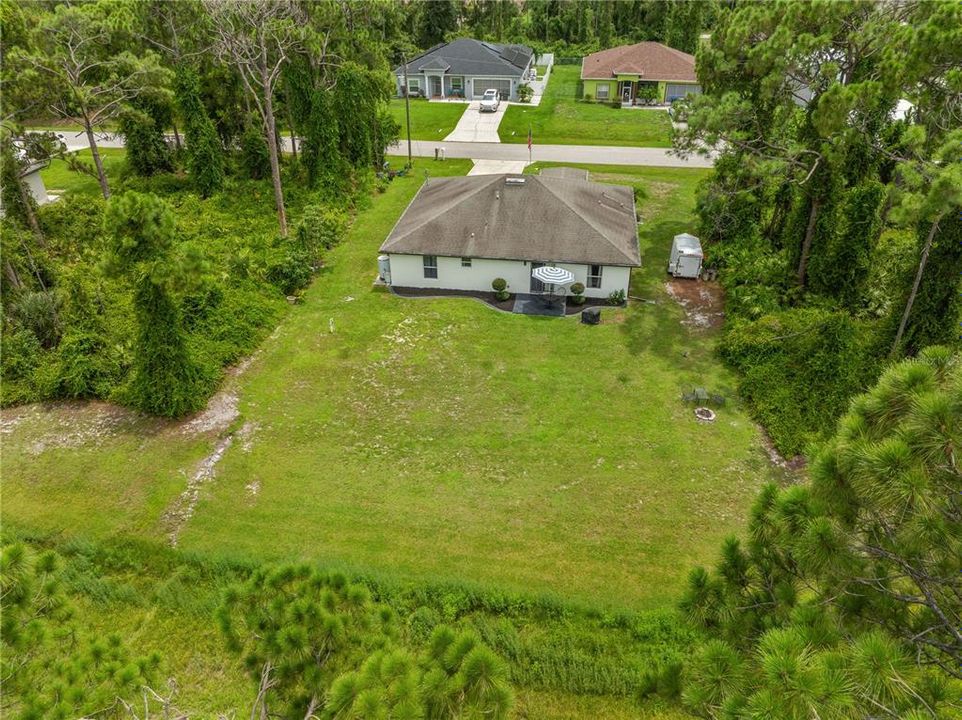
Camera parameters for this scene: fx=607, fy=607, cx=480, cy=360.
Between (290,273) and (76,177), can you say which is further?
(76,177)

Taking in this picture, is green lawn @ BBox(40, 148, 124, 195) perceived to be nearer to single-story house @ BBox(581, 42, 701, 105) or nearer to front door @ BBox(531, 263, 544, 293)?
front door @ BBox(531, 263, 544, 293)

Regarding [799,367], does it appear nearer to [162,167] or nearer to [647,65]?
[162,167]

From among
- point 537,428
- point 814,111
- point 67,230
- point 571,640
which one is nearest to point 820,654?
point 571,640

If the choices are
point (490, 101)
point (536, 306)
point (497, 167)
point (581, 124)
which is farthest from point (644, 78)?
point (536, 306)

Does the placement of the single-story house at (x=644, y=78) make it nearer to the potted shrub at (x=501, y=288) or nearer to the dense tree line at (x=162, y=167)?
the dense tree line at (x=162, y=167)

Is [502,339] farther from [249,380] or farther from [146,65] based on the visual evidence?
[146,65]

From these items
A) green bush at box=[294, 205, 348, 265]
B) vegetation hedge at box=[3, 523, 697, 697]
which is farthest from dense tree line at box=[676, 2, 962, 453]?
green bush at box=[294, 205, 348, 265]
